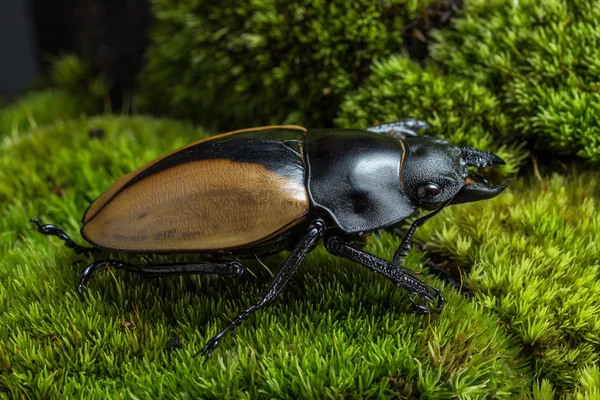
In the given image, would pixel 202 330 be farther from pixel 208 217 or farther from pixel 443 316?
pixel 443 316

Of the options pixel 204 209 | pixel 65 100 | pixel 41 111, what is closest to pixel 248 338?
pixel 204 209

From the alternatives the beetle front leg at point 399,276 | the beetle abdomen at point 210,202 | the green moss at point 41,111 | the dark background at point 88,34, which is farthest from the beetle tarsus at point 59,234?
the dark background at point 88,34

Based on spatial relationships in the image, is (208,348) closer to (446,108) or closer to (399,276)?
(399,276)

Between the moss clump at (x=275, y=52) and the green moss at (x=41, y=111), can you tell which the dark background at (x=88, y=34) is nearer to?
the green moss at (x=41, y=111)

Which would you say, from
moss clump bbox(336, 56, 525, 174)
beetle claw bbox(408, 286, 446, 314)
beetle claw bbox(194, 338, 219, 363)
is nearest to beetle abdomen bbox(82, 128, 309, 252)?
beetle claw bbox(194, 338, 219, 363)

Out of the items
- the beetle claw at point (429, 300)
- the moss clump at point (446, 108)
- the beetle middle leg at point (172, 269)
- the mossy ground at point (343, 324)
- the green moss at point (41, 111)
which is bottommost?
the green moss at point (41, 111)

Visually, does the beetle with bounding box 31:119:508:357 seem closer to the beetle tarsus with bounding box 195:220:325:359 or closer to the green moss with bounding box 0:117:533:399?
the beetle tarsus with bounding box 195:220:325:359
